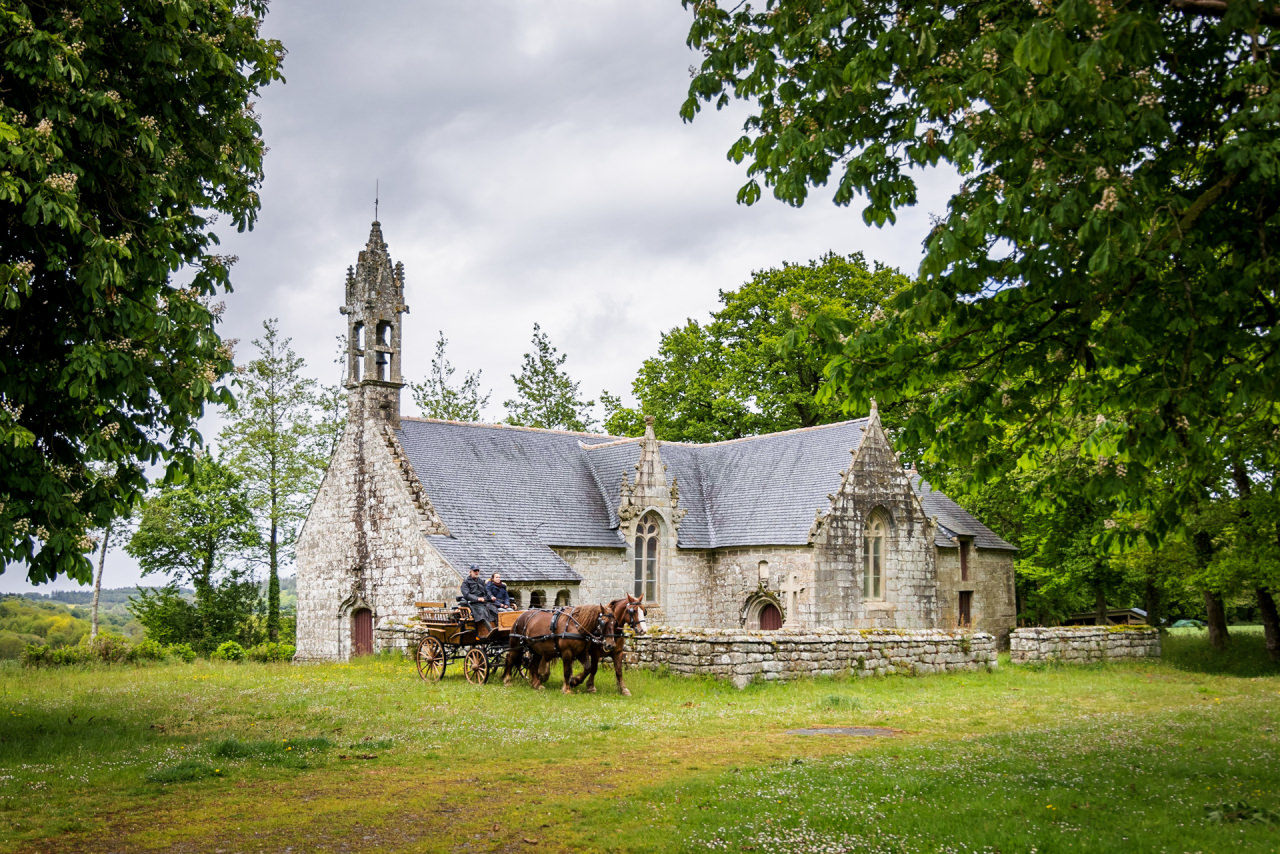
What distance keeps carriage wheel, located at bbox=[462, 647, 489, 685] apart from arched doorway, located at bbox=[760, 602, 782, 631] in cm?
1270

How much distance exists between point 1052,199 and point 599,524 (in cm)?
2340

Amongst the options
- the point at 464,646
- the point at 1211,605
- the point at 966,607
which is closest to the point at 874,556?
the point at 966,607

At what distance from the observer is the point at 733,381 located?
42500 millimetres

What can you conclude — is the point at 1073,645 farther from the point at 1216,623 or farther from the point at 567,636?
the point at 567,636

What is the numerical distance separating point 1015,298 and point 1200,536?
2232 centimetres

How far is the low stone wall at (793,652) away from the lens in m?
18.4

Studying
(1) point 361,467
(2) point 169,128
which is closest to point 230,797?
(2) point 169,128

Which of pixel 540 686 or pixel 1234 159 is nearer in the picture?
pixel 1234 159

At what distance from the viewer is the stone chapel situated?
2761 cm

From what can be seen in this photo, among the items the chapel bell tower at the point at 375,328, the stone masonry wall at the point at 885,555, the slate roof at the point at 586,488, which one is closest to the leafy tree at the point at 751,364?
the slate roof at the point at 586,488

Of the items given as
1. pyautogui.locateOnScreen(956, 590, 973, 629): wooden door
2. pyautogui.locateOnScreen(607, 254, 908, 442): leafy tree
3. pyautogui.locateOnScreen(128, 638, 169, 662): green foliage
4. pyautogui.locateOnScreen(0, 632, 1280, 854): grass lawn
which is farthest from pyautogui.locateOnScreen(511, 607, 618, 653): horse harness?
pyautogui.locateOnScreen(607, 254, 908, 442): leafy tree

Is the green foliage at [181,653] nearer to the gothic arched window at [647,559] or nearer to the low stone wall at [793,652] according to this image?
the gothic arched window at [647,559]

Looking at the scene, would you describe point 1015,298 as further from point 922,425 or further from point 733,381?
point 733,381

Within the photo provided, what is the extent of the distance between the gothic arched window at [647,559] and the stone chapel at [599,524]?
0.05 m
